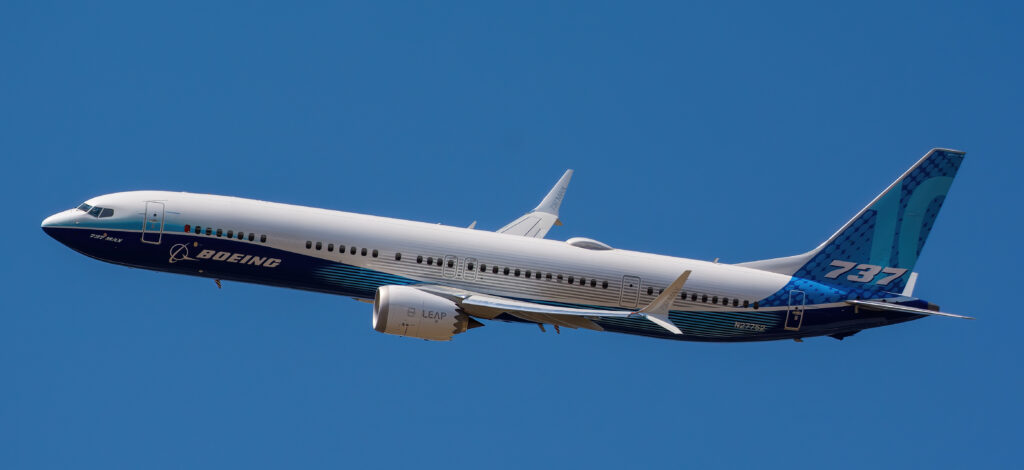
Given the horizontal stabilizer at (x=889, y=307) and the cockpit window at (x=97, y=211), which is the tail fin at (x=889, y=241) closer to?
the horizontal stabilizer at (x=889, y=307)

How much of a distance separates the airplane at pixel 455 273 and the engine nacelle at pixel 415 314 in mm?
56

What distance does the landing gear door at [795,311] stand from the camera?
226 feet

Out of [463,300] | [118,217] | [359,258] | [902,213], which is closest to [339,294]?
[359,258]

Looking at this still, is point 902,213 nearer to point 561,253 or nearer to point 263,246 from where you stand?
point 561,253

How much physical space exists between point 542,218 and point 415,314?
20861 mm

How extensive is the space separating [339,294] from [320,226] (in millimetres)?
3712

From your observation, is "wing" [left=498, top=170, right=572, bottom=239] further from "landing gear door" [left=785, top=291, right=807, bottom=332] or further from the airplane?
"landing gear door" [left=785, top=291, right=807, bottom=332]

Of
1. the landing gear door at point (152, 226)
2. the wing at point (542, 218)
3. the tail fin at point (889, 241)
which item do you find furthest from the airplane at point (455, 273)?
the wing at point (542, 218)

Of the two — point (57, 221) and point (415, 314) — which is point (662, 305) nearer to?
point (415, 314)

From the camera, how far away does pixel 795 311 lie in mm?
69062

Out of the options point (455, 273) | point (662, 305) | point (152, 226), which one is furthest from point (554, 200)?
point (152, 226)

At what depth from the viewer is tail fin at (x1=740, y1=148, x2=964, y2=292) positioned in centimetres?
7088

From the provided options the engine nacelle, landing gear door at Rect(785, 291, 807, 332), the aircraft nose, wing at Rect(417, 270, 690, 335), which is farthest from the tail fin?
the aircraft nose

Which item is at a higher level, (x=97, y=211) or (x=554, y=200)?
Answer: (x=554, y=200)
